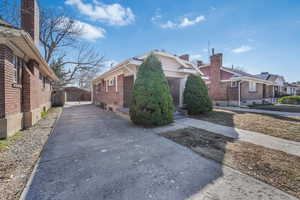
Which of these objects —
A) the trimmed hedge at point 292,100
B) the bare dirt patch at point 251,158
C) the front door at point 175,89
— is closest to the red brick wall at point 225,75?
the front door at point 175,89

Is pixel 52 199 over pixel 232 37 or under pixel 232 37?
under

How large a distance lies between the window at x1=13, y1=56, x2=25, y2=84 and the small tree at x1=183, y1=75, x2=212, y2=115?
8.94m

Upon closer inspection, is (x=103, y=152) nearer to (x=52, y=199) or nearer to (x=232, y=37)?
(x=52, y=199)

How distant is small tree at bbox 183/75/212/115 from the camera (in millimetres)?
8805

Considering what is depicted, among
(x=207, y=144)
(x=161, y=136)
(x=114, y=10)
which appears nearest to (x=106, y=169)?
(x=161, y=136)

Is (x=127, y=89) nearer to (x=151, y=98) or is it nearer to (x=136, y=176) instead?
(x=151, y=98)

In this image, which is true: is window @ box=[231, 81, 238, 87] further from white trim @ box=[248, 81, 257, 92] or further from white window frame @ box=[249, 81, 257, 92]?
white window frame @ box=[249, 81, 257, 92]

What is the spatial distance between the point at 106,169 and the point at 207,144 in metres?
3.19

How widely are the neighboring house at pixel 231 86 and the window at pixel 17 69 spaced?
1565cm

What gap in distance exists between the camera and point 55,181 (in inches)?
94.2

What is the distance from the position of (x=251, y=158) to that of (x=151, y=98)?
13.7 ft

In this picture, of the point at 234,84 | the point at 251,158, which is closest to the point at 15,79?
the point at 251,158

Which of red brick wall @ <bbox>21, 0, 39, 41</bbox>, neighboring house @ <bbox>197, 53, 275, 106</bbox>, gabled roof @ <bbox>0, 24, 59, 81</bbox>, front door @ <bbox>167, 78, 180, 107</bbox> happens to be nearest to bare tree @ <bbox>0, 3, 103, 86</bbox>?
red brick wall @ <bbox>21, 0, 39, 41</bbox>

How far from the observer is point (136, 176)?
2.56 metres
